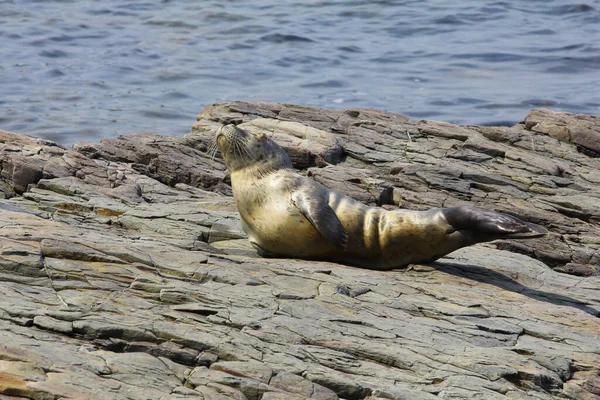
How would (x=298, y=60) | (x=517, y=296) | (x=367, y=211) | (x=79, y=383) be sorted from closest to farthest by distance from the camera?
(x=79, y=383) < (x=517, y=296) < (x=367, y=211) < (x=298, y=60)

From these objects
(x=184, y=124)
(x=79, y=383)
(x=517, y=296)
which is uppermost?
(x=79, y=383)

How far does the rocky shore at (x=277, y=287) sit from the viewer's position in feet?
21.0

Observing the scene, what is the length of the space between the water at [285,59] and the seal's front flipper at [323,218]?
34.5ft

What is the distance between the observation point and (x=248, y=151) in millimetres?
9930

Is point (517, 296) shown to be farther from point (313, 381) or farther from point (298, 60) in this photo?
point (298, 60)

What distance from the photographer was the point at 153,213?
9.92 meters

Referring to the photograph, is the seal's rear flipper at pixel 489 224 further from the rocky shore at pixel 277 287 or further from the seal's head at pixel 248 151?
the seal's head at pixel 248 151

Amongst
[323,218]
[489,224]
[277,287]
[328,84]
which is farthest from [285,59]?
[277,287]

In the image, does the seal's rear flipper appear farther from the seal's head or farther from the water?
the water

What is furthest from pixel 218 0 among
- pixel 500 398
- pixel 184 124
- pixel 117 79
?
pixel 500 398

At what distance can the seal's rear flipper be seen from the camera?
28.4 feet

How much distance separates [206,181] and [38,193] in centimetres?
219

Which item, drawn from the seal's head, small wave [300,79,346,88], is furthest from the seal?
small wave [300,79,346,88]

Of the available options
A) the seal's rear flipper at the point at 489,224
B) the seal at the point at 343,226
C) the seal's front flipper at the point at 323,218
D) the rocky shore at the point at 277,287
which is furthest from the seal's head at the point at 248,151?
the seal's rear flipper at the point at 489,224
